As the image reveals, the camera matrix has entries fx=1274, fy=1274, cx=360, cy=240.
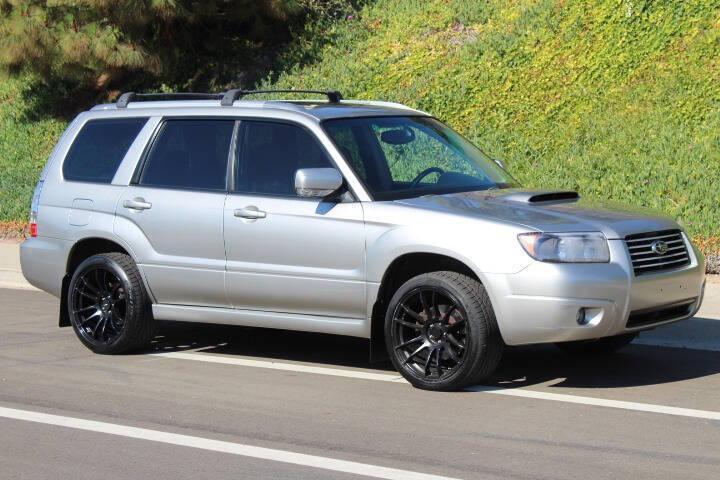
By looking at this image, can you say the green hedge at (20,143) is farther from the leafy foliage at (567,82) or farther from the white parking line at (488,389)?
the white parking line at (488,389)

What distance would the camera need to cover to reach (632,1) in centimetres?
1745

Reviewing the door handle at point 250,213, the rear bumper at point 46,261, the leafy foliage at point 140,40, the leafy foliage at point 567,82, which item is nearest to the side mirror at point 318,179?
the door handle at point 250,213

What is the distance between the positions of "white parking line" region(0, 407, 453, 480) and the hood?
6.61 ft

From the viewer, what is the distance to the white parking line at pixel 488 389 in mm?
7129

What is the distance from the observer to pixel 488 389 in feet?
25.5

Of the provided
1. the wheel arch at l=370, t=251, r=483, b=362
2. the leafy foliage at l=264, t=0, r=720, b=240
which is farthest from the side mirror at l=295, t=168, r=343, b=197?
the leafy foliage at l=264, t=0, r=720, b=240

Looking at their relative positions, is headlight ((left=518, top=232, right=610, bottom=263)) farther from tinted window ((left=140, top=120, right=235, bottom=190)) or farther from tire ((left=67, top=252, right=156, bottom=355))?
tire ((left=67, top=252, right=156, bottom=355))

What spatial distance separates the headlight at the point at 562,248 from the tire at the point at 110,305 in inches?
121

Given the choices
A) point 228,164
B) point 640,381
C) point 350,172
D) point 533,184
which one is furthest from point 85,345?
point 533,184

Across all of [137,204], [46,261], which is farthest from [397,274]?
[46,261]

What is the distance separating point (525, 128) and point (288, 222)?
836 cm

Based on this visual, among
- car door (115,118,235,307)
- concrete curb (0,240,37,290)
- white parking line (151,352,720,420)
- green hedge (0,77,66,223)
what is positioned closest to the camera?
white parking line (151,352,720,420)

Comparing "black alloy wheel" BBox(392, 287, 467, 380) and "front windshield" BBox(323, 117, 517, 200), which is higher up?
"front windshield" BBox(323, 117, 517, 200)

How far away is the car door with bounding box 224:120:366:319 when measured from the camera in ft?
26.3
